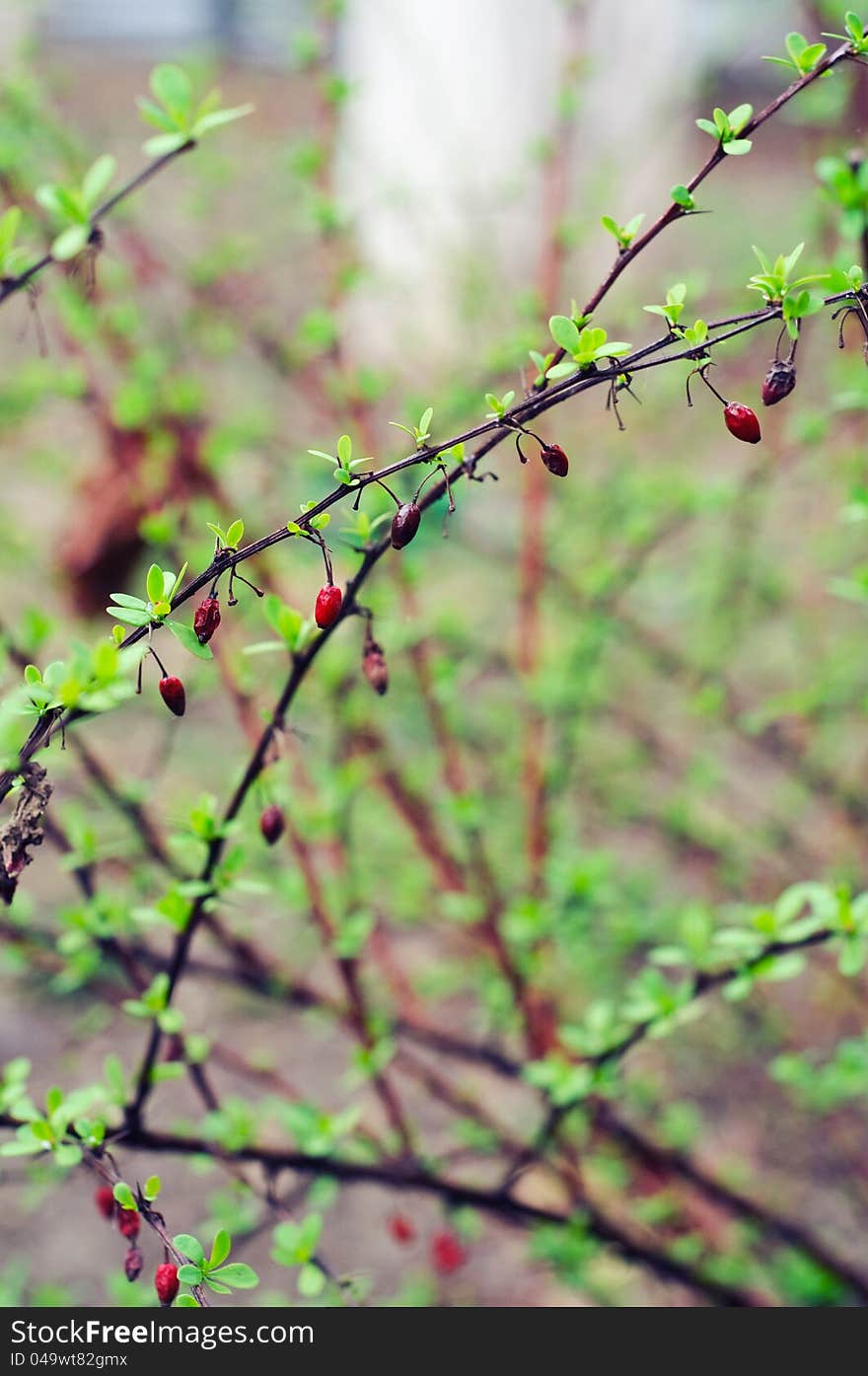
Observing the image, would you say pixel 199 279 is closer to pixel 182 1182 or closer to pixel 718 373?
pixel 718 373

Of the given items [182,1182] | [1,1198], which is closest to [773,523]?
[182,1182]

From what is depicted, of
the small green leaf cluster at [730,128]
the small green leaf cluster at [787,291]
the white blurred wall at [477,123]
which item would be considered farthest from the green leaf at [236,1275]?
the white blurred wall at [477,123]

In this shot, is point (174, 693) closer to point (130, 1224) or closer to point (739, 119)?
point (130, 1224)

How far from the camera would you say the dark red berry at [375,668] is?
726mm

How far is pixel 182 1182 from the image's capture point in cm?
202

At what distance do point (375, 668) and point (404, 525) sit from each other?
0.13 metres

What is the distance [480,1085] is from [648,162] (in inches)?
106

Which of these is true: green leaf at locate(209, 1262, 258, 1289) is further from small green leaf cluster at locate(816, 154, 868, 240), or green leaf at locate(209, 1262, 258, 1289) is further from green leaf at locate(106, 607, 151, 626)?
small green leaf cluster at locate(816, 154, 868, 240)

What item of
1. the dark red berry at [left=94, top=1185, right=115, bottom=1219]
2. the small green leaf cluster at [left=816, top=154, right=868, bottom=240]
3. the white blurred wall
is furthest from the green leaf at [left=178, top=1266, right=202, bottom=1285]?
the white blurred wall

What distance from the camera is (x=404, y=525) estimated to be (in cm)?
63

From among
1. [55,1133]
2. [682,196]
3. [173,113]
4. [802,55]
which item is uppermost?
[173,113]

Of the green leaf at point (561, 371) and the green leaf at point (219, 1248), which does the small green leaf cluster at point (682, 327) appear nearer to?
the green leaf at point (561, 371)

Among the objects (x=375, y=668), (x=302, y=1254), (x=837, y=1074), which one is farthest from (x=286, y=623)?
(x=837, y=1074)

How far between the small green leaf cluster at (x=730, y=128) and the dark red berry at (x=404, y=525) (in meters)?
0.30
